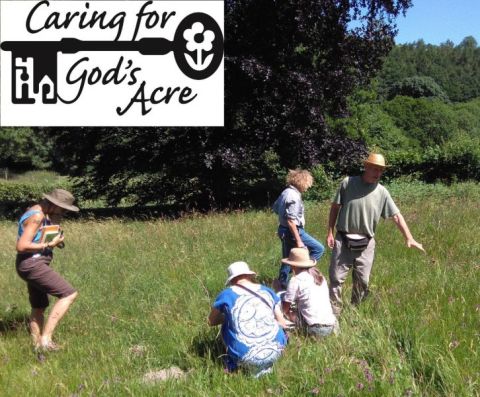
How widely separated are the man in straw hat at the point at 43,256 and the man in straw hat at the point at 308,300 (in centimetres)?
217

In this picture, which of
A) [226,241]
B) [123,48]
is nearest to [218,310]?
[226,241]

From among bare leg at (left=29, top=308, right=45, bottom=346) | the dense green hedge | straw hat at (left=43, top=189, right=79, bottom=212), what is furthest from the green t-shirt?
the dense green hedge

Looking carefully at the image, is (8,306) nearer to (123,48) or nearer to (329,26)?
(123,48)

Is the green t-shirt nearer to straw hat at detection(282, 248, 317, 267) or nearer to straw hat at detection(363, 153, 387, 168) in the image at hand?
straw hat at detection(363, 153, 387, 168)

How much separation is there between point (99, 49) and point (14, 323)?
8.02 metres

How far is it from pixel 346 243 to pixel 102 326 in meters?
2.67

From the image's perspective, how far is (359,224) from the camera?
545 centimetres

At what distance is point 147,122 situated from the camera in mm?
15078

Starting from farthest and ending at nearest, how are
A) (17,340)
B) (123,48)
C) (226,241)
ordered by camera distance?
1. (123,48)
2. (226,241)
3. (17,340)

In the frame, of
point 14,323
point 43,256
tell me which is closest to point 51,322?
point 43,256

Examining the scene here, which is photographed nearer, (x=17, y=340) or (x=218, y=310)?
(x=218, y=310)

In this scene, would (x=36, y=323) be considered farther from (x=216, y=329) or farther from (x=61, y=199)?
(x=216, y=329)

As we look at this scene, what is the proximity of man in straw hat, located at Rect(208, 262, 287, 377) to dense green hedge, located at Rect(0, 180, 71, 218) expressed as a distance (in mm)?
18294

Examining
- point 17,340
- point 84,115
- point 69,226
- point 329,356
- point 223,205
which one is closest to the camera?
point 329,356
